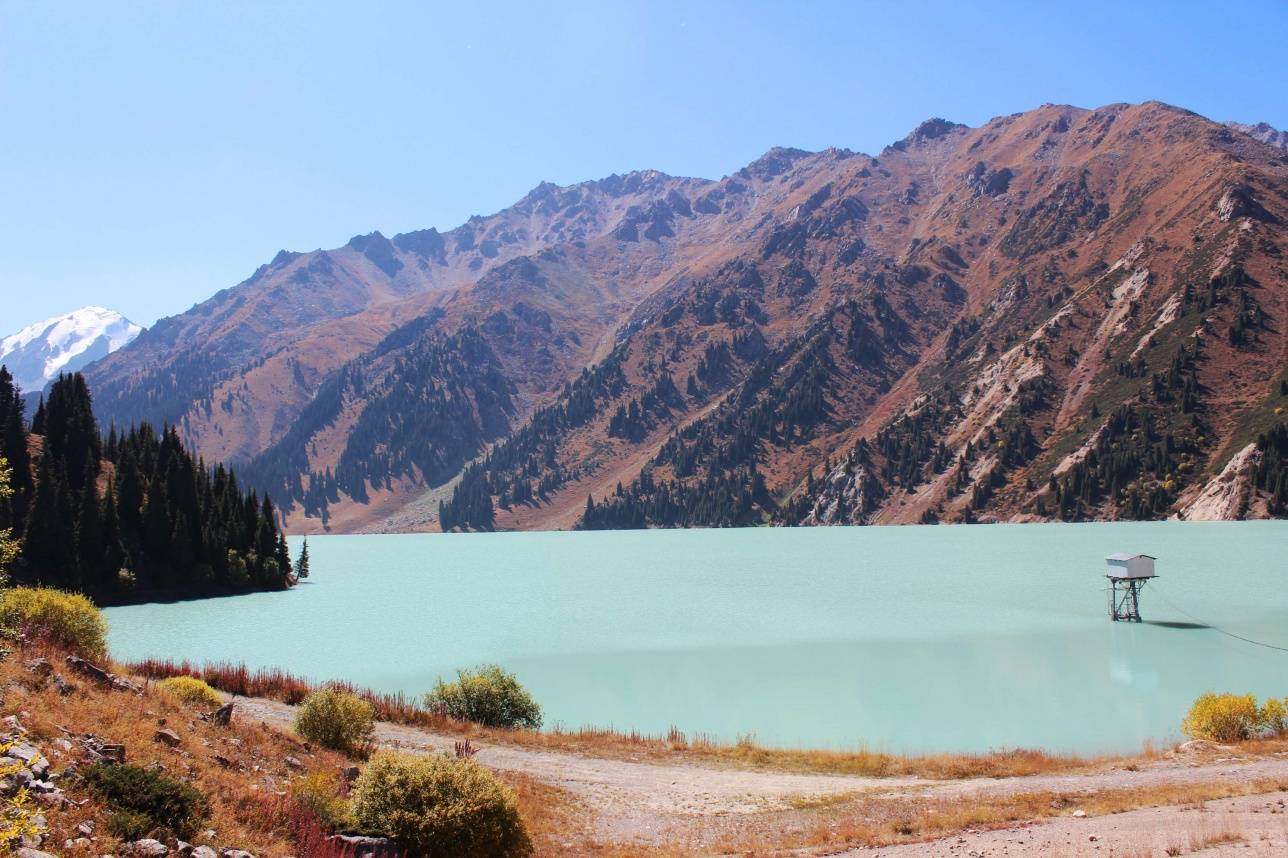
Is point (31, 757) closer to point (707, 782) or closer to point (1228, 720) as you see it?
point (707, 782)

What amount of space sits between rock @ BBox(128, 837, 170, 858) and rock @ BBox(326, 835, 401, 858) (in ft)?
10.6

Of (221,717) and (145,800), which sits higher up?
(145,800)

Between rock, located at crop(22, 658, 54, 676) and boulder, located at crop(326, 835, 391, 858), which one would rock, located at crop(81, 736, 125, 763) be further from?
boulder, located at crop(326, 835, 391, 858)

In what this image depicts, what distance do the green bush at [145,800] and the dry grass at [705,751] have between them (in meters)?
16.3

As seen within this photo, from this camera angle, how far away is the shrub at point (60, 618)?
77.6ft

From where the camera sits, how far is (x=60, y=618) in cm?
2539

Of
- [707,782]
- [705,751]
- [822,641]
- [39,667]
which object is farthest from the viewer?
[822,641]

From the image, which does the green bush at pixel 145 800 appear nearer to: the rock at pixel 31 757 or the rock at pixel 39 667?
the rock at pixel 31 757

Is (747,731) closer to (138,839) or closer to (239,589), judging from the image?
(138,839)

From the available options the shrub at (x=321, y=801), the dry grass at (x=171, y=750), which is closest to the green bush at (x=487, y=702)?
the dry grass at (x=171, y=750)

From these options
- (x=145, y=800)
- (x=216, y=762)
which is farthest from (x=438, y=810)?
(x=216, y=762)

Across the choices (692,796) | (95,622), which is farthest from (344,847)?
(95,622)

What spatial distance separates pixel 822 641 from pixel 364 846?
4637 centimetres

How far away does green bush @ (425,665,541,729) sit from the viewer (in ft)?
109
